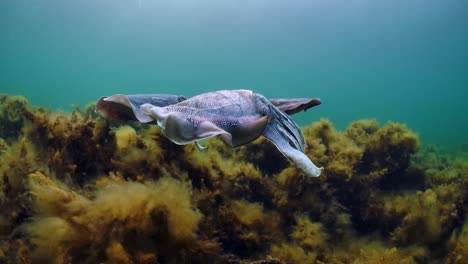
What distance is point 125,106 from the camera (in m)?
2.83

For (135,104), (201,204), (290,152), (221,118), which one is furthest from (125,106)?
(290,152)

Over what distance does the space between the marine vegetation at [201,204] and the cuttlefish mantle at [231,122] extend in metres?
0.62

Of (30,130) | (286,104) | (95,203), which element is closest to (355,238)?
(286,104)

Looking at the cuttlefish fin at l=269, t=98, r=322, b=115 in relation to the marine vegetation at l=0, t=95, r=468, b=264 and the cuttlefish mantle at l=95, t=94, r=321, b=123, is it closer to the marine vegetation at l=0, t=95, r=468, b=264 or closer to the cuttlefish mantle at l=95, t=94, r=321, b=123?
the cuttlefish mantle at l=95, t=94, r=321, b=123

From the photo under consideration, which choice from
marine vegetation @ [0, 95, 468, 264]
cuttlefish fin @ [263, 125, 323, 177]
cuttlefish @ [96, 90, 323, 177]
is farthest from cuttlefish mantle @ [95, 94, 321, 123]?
cuttlefish fin @ [263, 125, 323, 177]

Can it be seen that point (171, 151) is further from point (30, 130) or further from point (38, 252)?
point (30, 130)

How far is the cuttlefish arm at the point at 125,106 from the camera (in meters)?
2.71

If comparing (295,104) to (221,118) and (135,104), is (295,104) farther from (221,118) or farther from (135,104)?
(135,104)

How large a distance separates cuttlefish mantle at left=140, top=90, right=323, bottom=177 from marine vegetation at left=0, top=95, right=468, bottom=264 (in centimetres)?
62

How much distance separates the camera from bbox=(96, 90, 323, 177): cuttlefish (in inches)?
83.6

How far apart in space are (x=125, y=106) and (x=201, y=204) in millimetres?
1173

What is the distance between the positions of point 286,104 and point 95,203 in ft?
6.93

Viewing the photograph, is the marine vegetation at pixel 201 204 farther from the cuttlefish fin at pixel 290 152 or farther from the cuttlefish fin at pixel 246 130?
the cuttlefish fin at pixel 290 152

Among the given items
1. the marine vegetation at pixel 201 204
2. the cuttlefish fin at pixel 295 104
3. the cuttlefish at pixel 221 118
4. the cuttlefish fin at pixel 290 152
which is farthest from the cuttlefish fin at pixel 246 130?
the cuttlefish fin at pixel 295 104
